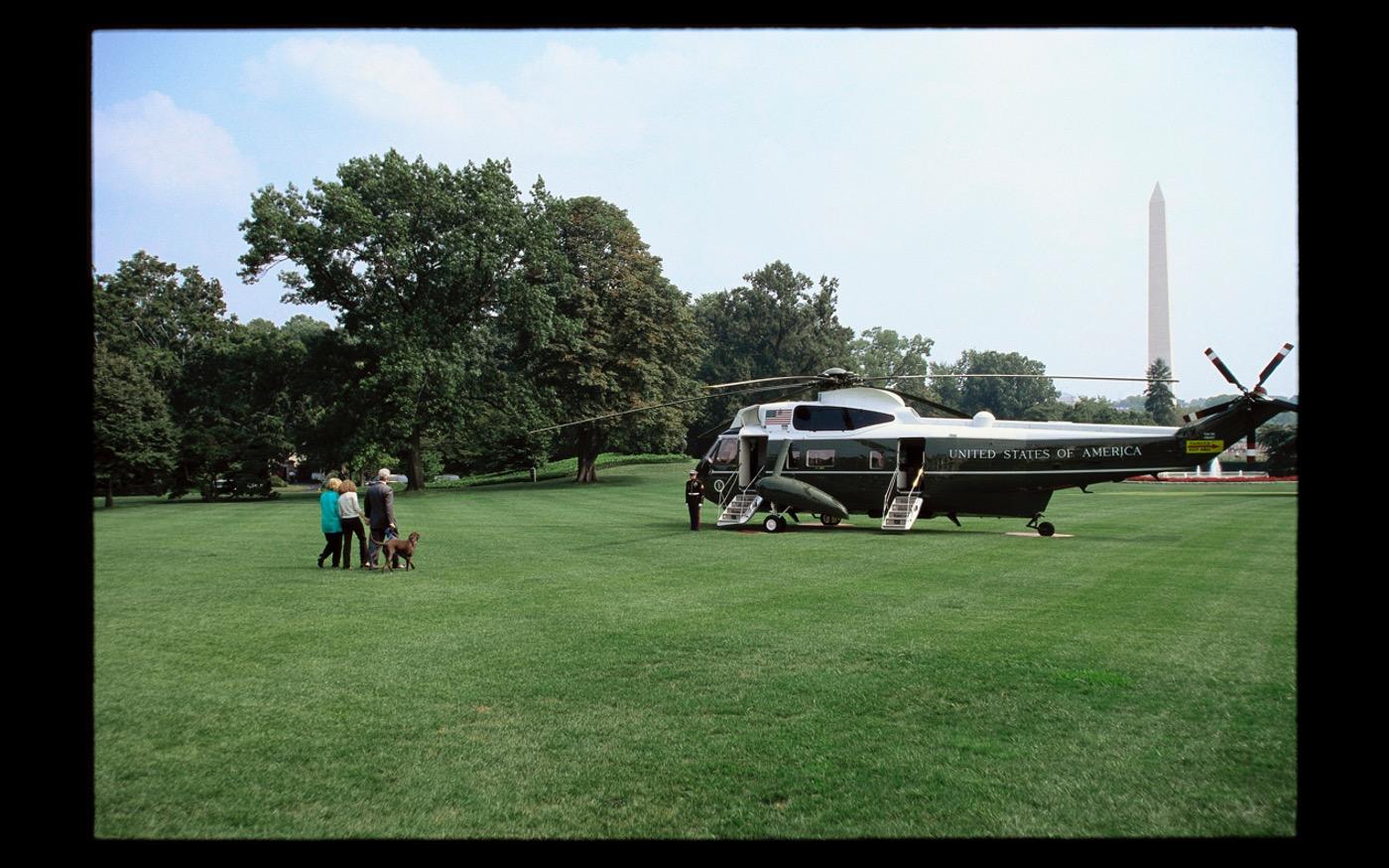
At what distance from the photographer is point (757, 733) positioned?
574 cm

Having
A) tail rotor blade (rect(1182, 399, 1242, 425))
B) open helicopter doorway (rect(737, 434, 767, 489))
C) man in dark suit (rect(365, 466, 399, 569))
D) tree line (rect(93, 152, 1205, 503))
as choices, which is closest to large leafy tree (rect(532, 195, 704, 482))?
tree line (rect(93, 152, 1205, 503))

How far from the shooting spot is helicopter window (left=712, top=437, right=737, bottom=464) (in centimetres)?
2239

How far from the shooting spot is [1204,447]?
17.4 meters

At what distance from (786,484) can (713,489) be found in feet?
6.46

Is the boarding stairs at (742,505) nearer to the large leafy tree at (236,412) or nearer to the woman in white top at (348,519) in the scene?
the woman in white top at (348,519)

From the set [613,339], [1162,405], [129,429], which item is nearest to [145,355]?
[129,429]

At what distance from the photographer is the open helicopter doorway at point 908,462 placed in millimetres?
20609

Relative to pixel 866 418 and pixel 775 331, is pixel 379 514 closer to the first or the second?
pixel 866 418

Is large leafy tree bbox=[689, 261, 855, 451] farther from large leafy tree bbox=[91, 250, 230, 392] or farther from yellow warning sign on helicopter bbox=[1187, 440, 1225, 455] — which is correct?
yellow warning sign on helicopter bbox=[1187, 440, 1225, 455]

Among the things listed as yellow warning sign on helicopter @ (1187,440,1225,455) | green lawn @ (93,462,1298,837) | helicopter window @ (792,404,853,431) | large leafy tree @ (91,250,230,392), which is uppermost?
large leafy tree @ (91,250,230,392)

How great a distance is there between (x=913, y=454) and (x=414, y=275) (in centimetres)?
2882

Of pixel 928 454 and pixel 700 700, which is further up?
pixel 928 454

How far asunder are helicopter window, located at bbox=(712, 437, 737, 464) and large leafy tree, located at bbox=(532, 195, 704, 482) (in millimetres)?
24304

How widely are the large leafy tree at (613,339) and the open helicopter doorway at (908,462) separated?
1074 inches
